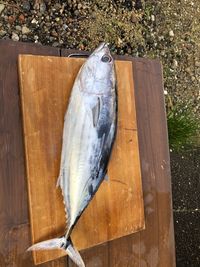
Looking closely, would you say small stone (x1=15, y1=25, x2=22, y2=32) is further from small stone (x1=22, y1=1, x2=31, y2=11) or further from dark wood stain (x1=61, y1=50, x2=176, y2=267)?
dark wood stain (x1=61, y1=50, x2=176, y2=267)

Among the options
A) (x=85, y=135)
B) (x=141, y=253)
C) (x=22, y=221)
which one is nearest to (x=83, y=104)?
(x=85, y=135)

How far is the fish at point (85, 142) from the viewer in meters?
1.83

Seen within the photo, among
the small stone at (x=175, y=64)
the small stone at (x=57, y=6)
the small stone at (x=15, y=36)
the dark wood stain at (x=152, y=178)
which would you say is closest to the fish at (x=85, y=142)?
the dark wood stain at (x=152, y=178)

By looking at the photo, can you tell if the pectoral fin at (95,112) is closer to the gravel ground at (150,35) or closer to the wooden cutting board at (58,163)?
the wooden cutting board at (58,163)

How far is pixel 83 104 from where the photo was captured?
1853mm

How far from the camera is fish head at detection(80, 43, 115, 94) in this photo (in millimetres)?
1881

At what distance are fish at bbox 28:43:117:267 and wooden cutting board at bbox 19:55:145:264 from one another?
0.04 metres

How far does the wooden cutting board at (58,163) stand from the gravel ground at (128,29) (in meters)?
1.09

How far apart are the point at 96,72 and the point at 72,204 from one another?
0.55m

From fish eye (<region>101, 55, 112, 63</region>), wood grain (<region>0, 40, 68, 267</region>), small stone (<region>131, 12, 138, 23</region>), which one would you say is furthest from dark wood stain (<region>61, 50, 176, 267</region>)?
small stone (<region>131, 12, 138, 23</region>)

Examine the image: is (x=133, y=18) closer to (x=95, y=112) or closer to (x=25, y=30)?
(x=25, y=30)

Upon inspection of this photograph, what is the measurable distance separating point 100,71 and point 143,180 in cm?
56

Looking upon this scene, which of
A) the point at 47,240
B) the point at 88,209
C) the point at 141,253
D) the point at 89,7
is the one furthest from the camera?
the point at 89,7

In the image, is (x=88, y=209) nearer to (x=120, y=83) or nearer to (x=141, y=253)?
(x=141, y=253)
